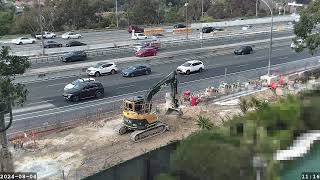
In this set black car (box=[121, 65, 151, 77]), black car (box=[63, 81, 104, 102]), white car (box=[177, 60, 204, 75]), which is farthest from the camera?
white car (box=[177, 60, 204, 75])

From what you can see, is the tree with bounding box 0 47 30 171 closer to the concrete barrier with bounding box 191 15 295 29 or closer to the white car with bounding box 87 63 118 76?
the white car with bounding box 87 63 118 76

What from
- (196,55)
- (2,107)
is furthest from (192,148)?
(196,55)

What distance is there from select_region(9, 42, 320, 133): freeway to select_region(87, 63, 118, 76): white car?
0.72m

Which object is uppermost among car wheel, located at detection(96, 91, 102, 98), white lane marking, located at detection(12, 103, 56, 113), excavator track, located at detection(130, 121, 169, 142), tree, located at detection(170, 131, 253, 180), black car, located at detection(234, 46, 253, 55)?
tree, located at detection(170, 131, 253, 180)

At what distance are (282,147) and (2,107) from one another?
47.1 feet

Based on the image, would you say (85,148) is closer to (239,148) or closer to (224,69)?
(239,148)

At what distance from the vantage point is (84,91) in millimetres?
36219

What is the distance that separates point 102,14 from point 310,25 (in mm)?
62279

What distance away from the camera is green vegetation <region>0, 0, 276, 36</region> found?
79.4 metres

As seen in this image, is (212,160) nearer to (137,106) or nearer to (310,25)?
(137,106)

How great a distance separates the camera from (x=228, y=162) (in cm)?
1110

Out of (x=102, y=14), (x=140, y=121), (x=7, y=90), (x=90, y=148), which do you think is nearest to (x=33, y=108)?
(x=90, y=148)

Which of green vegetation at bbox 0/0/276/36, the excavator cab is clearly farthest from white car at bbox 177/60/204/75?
green vegetation at bbox 0/0/276/36

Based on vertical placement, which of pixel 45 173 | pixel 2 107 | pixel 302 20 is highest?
pixel 302 20
